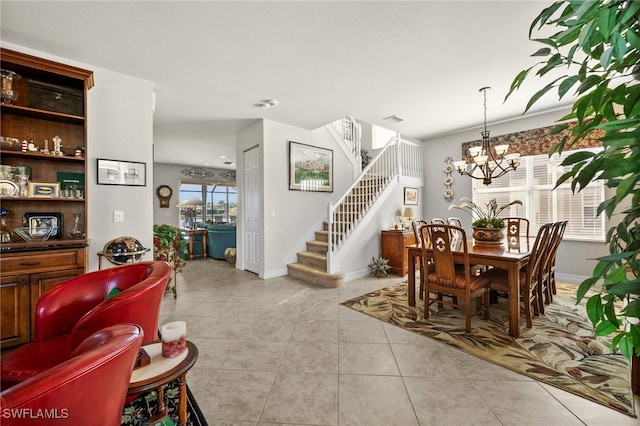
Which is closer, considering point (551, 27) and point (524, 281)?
point (551, 27)

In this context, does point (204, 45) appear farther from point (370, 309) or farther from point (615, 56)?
point (370, 309)

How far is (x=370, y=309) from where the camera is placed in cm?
337

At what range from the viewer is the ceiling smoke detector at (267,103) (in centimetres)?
406

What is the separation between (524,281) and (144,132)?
4552mm

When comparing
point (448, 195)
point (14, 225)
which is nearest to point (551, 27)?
point (448, 195)

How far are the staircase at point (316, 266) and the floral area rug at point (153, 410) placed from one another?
2.67 meters

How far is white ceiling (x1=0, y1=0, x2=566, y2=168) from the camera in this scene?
228cm

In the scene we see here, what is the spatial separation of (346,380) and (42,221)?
3199 mm

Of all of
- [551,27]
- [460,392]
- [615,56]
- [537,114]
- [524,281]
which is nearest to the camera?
Result: [615,56]

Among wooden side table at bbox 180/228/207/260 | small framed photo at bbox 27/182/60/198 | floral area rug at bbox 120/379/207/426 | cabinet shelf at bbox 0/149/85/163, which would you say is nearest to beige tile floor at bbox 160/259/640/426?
floral area rug at bbox 120/379/207/426

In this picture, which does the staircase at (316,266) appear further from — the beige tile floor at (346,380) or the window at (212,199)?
the window at (212,199)

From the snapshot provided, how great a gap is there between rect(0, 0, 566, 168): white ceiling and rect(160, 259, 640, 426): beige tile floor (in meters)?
2.82

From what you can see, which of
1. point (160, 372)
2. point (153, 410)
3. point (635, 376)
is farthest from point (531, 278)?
point (153, 410)

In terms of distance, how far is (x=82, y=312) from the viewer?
1830 millimetres
